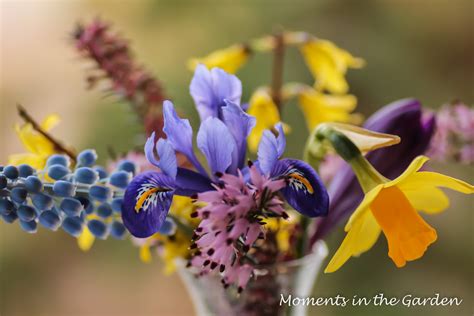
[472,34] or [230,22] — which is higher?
[230,22]

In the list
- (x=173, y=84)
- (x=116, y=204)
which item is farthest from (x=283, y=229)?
(x=173, y=84)

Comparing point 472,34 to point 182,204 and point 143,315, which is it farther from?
point 182,204

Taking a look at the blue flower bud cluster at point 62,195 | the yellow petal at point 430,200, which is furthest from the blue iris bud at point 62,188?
the yellow petal at point 430,200

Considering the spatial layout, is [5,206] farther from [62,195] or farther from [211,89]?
[211,89]

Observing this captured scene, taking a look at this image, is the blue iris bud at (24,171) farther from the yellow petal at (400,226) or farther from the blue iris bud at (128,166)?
the yellow petal at (400,226)

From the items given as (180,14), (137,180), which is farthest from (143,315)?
(137,180)
